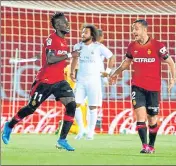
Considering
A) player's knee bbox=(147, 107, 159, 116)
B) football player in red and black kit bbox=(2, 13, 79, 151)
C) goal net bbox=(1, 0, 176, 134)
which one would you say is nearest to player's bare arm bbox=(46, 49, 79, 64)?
football player in red and black kit bbox=(2, 13, 79, 151)

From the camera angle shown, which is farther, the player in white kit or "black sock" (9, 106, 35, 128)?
the player in white kit

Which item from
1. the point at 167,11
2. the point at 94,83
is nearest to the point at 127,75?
the point at 167,11

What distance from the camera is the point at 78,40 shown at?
68.1ft

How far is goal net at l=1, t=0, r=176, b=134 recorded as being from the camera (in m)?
17.9

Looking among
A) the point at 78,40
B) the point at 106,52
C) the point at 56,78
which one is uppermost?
the point at 78,40

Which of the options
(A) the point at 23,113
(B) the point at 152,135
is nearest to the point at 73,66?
(A) the point at 23,113

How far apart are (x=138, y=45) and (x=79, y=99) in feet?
11.2

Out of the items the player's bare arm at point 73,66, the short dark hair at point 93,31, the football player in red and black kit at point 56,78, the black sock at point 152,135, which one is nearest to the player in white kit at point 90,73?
the short dark hair at point 93,31

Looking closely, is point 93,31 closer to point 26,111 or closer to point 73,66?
point 73,66

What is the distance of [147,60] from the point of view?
9844 millimetres

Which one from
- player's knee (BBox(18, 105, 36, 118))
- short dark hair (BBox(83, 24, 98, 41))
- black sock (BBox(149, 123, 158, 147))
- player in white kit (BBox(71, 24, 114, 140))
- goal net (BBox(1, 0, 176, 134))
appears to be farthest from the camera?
goal net (BBox(1, 0, 176, 134))

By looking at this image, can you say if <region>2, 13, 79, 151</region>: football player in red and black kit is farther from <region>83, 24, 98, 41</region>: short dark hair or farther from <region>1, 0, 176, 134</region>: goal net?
<region>1, 0, 176, 134</region>: goal net

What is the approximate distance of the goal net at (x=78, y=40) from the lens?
1788 centimetres

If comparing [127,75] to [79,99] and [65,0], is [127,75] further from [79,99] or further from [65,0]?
[79,99]
